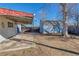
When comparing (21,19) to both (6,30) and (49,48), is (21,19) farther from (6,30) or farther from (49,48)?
(49,48)

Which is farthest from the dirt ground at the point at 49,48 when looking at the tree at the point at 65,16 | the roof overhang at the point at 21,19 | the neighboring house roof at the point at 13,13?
the neighboring house roof at the point at 13,13

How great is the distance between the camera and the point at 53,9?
4324mm

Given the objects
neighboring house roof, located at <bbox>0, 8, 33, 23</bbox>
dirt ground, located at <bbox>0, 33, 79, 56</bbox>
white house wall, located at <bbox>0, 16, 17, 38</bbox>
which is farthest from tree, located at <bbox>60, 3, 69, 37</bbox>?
white house wall, located at <bbox>0, 16, 17, 38</bbox>

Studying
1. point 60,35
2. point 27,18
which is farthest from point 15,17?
point 60,35

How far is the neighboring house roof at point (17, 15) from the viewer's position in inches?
169

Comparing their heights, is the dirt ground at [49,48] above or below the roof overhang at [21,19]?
below

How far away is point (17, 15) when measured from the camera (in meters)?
4.36

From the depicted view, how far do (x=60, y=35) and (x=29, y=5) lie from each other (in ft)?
2.49

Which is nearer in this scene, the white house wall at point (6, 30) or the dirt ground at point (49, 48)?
the dirt ground at point (49, 48)

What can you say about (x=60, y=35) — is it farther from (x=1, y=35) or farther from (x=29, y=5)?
(x=1, y=35)

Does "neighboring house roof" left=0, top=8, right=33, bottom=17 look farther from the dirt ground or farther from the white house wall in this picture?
the dirt ground

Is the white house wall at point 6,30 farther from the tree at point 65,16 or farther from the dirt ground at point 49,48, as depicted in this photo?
the tree at point 65,16

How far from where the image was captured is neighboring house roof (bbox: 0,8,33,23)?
169 inches

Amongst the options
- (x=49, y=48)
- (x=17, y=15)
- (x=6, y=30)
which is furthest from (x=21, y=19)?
(x=49, y=48)
